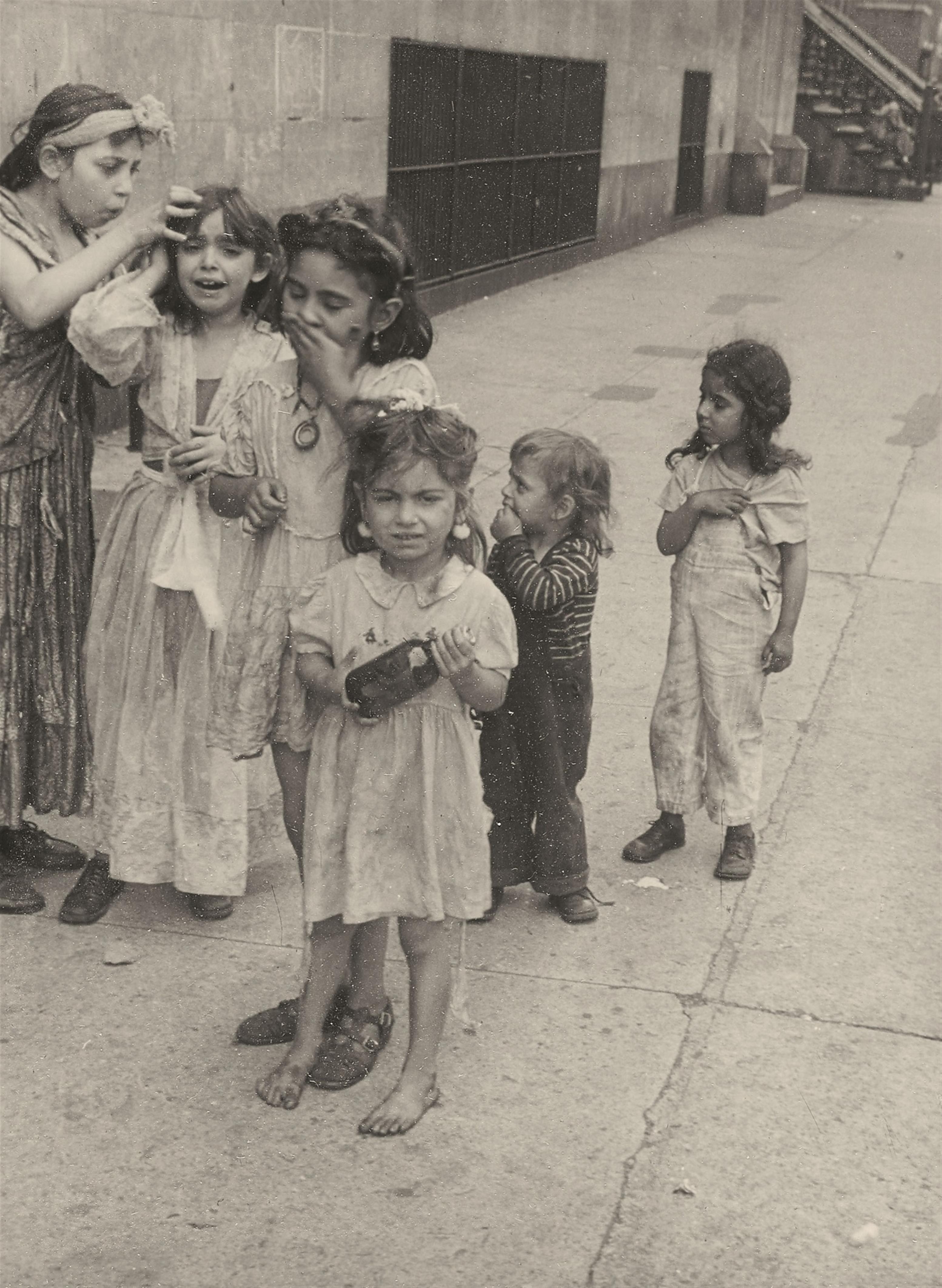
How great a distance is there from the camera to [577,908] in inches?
162

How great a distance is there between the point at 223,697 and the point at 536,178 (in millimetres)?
13407

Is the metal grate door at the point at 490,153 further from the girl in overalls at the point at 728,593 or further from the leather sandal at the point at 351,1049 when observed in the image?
the leather sandal at the point at 351,1049

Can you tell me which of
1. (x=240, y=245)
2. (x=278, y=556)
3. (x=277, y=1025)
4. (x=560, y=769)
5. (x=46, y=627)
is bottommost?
(x=277, y=1025)

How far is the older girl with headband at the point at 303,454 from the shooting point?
123 inches

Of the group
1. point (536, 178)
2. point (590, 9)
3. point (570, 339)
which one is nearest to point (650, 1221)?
point (570, 339)

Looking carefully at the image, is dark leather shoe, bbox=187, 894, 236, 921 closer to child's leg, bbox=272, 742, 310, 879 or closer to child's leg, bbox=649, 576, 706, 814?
child's leg, bbox=272, 742, 310, 879

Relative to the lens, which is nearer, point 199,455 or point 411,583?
point 411,583

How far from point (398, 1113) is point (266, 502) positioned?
1181mm

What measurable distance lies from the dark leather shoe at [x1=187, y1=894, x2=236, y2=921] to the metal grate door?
898cm

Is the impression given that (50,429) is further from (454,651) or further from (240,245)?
(454,651)

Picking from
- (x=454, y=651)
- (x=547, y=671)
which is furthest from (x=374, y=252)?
(x=547, y=671)

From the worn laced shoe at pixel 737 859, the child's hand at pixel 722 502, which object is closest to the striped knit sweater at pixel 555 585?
the child's hand at pixel 722 502

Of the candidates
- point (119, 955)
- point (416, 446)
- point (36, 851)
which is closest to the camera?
point (416, 446)

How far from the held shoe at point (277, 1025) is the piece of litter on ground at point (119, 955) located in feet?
1.36
